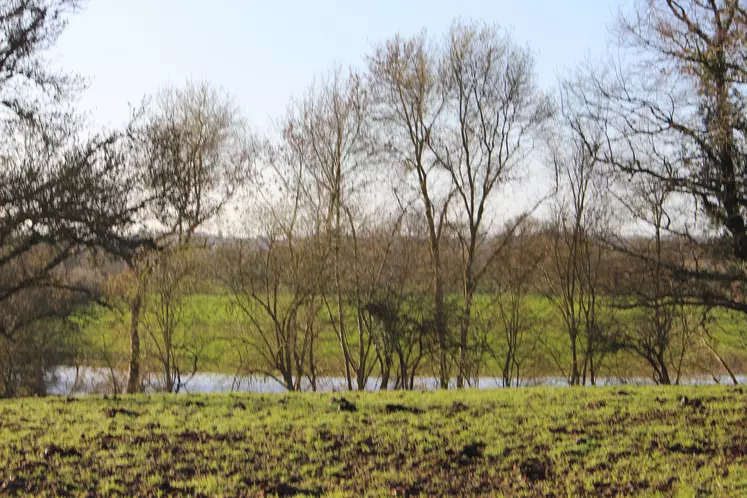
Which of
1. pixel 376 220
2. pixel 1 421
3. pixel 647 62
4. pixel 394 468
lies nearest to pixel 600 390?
pixel 647 62

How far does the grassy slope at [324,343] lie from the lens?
39.8 m

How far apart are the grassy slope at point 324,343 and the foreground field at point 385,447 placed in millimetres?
24050

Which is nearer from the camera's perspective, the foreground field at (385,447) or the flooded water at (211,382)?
the foreground field at (385,447)

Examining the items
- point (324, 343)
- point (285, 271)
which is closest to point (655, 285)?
point (285, 271)

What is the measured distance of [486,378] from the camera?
45688 millimetres

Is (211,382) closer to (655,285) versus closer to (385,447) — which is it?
(655,285)

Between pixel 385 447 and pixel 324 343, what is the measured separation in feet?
118

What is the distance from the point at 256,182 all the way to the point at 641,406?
2326 centimetres

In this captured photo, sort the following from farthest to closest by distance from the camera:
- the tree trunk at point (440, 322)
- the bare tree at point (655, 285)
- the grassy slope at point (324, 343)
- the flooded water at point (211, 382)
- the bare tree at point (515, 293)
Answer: the bare tree at point (515, 293) → the grassy slope at point (324, 343) → the flooded water at point (211, 382) → the tree trunk at point (440, 322) → the bare tree at point (655, 285)

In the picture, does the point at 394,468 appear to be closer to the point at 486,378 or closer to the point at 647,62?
the point at 647,62

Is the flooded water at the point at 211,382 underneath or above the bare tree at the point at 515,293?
underneath

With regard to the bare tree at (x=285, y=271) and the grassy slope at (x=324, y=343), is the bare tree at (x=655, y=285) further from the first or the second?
the bare tree at (x=285, y=271)

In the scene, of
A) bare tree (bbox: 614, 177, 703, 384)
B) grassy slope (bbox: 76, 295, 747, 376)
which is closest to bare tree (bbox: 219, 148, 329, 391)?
grassy slope (bbox: 76, 295, 747, 376)

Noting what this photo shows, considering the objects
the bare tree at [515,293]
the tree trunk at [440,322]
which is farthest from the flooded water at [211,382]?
the tree trunk at [440,322]
